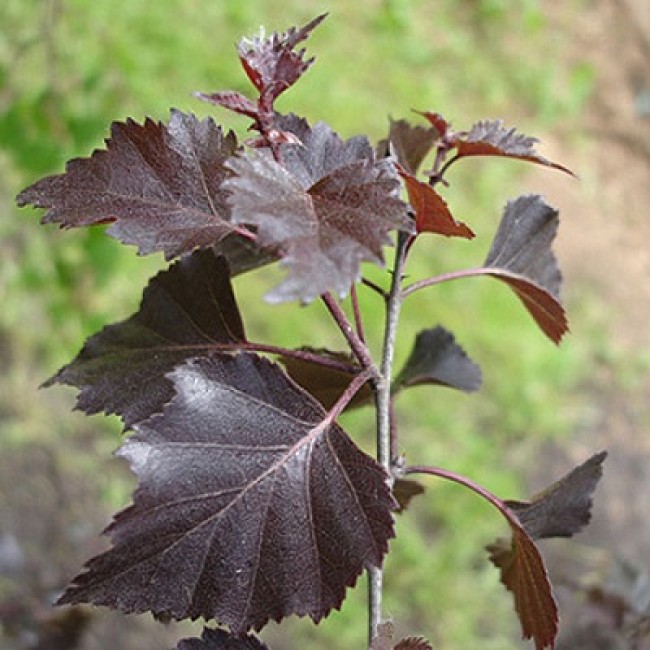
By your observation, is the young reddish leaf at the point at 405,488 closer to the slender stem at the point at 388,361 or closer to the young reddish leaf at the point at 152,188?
the slender stem at the point at 388,361

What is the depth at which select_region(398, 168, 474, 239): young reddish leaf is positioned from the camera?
0.53 m

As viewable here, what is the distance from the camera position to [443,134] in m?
0.64

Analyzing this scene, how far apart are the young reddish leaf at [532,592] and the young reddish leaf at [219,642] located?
15 centimetres

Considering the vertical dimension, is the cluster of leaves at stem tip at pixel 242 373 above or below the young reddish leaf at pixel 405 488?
above

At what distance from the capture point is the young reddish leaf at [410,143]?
67cm

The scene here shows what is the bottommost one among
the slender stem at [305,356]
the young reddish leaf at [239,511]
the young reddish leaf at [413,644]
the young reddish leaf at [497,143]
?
the young reddish leaf at [413,644]

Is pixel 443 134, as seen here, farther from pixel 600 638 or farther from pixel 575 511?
pixel 600 638

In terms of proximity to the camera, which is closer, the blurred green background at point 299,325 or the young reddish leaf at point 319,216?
the young reddish leaf at point 319,216

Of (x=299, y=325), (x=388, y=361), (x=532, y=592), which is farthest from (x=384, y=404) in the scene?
(x=299, y=325)

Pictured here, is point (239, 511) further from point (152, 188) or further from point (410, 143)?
point (410, 143)

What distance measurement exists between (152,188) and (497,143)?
19cm

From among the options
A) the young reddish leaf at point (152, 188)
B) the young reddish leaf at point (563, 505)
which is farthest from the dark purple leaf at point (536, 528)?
the young reddish leaf at point (152, 188)

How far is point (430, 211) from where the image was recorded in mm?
549

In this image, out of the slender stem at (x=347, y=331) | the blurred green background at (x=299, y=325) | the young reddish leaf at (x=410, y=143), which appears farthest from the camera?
the blurred green background at (x=299, y=325)
